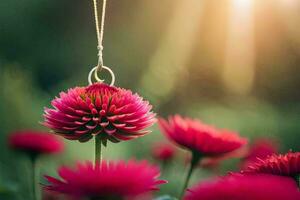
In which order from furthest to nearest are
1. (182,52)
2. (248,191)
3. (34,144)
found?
(182,52), (34,144), (248,191)

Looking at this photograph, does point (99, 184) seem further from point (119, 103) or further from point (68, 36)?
point (68, 36)

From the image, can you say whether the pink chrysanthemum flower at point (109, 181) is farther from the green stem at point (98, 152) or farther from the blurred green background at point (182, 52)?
the blurred green background at point (182, 52)

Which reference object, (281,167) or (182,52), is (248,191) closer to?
Result: (281,167)

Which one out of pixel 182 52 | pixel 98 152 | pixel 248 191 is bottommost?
pixel 248 191

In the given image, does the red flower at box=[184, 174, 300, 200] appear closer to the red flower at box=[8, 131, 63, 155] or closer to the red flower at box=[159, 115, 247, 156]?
the red flower at box=[159, 115, 247, 156]

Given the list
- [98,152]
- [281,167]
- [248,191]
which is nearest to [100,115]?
[98,152]

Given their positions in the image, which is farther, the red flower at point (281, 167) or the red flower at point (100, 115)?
the red flower at point (100, 115)

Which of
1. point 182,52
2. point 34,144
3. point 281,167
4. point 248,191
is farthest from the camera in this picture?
point 182,52

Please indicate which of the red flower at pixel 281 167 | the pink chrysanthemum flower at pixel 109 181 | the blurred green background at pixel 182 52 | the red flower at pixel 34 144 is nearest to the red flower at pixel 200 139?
the red flower at pixel 281 167
